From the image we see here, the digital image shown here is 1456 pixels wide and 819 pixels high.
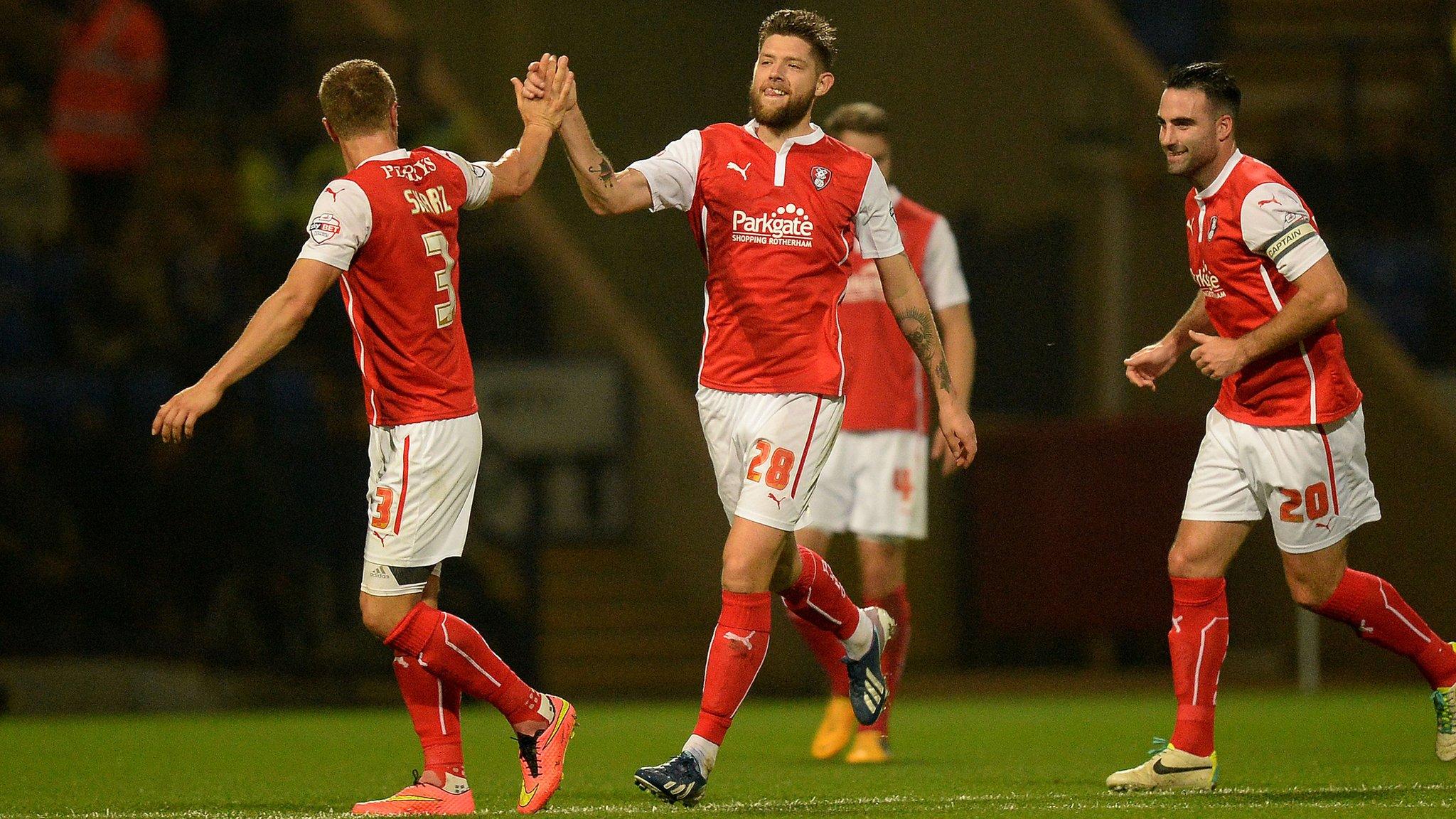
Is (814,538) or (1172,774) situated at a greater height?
(814,538)

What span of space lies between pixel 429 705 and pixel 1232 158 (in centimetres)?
294

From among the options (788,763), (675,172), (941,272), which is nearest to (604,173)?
(675,172)

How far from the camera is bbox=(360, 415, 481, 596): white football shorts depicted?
5.29 meters

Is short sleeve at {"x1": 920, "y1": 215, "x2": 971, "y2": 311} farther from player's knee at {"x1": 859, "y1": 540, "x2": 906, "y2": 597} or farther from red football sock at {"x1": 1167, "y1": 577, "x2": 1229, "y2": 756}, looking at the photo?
red football sock at {"x1": 1167, "y1": 577, "x2": 1229, "y2": 756}

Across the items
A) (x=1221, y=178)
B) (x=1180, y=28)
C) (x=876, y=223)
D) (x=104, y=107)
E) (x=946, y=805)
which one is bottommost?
(x=946, y=805)

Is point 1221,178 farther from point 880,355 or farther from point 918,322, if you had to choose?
point 880,355

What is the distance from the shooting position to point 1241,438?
580 centimetres

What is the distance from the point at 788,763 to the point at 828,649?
2.95ft

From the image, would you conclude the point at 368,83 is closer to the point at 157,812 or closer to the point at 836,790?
the point at 157,812

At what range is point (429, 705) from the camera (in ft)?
18.0

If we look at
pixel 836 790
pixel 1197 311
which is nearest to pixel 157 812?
pixel 836 790

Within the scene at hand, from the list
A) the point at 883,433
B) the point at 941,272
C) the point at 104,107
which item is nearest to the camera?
the point at 941,272

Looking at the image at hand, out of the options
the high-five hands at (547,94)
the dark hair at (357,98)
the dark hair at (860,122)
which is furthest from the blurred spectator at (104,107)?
the dark hair at (357,98)

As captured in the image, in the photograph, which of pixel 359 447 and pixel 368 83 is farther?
pixel 359 447
